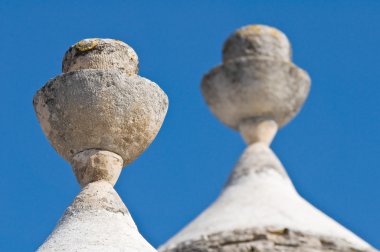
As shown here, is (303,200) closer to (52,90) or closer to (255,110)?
(255,110)

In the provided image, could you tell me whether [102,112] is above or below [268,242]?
below

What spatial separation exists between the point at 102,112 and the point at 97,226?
0.73 metres

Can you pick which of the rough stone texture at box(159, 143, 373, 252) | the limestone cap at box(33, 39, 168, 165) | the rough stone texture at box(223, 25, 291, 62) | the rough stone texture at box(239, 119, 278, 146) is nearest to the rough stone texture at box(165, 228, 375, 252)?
→ the rough stone texture at box(159, 143, 373, 252)

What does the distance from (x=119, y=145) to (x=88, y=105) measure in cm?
29

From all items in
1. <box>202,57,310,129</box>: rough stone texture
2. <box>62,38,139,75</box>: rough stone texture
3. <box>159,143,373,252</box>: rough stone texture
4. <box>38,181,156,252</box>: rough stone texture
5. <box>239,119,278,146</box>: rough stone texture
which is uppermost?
<box>202,57,310,129</box>: rough stone texture

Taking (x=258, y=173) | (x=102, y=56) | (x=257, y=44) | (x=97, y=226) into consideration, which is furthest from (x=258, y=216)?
(x=97, y=226)

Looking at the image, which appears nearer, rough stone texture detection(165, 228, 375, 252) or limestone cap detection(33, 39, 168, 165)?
limestone cap detection(33, 39, 168, 165)

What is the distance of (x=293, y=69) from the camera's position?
12625mm

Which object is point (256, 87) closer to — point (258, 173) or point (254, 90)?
point (254, 90)

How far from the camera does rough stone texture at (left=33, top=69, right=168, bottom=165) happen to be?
27.0 feet

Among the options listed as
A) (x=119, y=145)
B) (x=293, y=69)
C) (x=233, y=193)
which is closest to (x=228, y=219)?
(x=233, y=193)

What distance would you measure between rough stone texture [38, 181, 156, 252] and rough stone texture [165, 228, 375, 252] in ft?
12.1

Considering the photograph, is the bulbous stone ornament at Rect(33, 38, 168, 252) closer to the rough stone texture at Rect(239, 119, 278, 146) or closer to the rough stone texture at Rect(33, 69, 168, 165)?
the rough stone texture at Rect(33, 69, 168, 165)

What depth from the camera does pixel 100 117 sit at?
8234 mm
